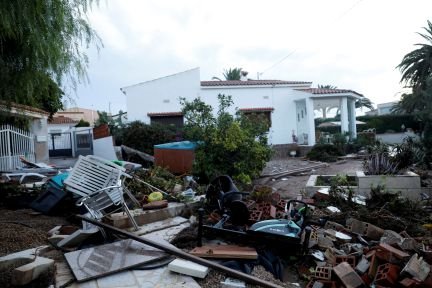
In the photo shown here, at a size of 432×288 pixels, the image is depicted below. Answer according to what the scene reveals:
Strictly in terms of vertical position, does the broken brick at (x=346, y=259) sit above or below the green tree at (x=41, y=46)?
below

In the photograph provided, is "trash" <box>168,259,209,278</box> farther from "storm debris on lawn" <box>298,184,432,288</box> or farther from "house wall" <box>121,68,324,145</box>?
"house wall" <box>121,68,324,145</box>

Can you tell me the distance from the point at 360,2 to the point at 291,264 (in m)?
9.93

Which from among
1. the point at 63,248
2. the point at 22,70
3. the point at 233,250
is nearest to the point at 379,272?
the point at 233,250

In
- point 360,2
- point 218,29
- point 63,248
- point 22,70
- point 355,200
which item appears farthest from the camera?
point 218,29

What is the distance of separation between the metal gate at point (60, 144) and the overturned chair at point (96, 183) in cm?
1821

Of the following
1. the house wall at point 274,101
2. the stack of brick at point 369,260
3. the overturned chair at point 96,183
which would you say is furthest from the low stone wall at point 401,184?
the house wall at point 274,101

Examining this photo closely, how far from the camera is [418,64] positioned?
24.1 meters

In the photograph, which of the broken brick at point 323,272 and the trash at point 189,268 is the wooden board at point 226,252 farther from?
the broken brick at point 323,272

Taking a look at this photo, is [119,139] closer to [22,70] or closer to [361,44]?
[361,44]

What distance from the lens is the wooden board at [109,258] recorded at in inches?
142

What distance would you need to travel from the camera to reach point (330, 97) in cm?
2012

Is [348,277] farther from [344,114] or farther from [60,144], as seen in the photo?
[60,144]

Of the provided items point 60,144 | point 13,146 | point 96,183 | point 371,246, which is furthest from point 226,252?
point 60,144

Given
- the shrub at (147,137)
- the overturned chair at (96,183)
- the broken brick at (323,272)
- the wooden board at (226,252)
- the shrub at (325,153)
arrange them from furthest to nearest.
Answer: the shrub at (147,137), the shrub at (325,153), the overturned chair at (96,183), the broken brick at (323,272), the wooden board at (226,252)
